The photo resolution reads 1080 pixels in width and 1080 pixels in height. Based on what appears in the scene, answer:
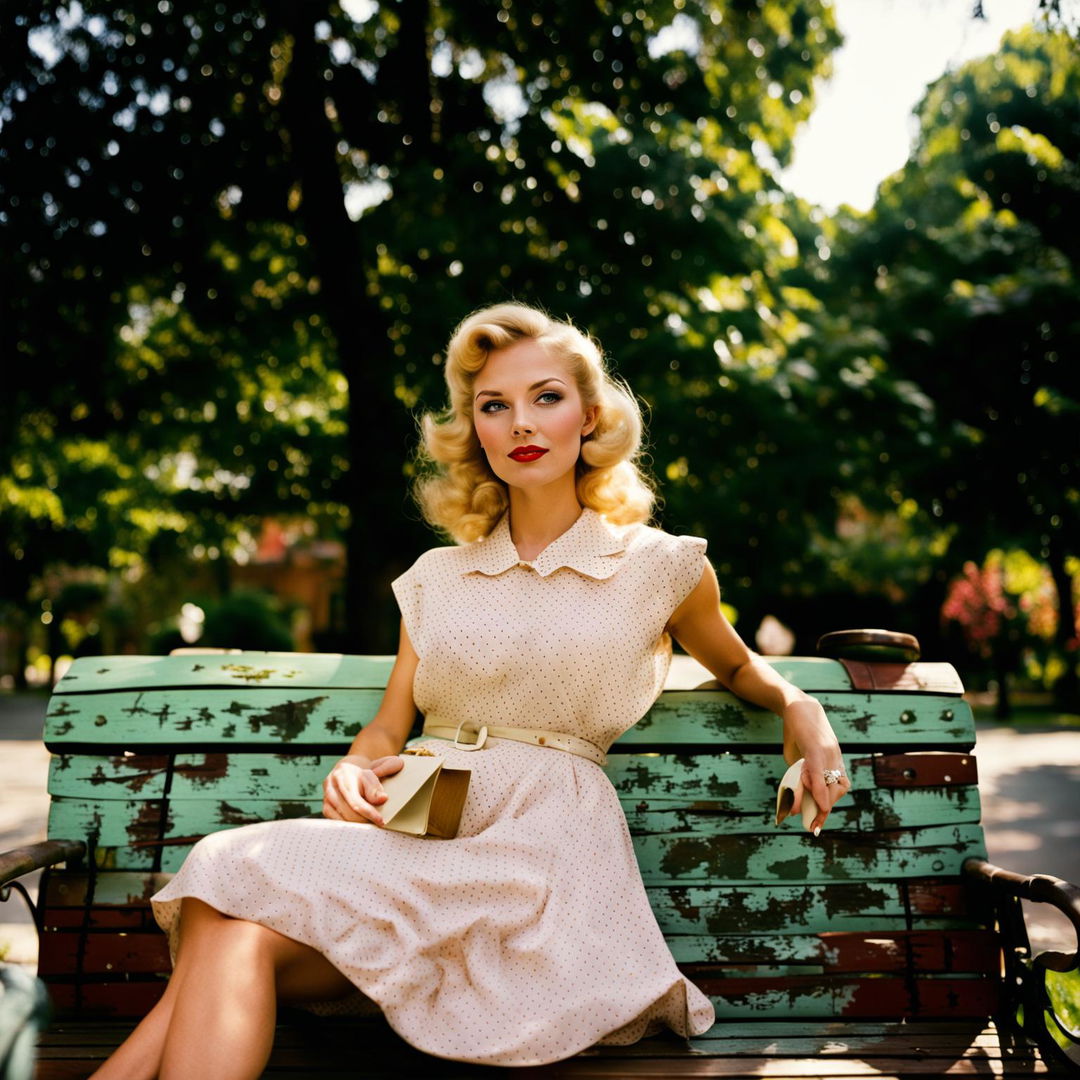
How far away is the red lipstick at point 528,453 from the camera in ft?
7.82

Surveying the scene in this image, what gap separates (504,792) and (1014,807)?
634 cm

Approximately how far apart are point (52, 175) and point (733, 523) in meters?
4.53

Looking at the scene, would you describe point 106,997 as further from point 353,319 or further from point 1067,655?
point 1067,655

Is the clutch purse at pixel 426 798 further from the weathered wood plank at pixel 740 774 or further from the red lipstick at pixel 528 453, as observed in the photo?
the red lipstick at pixel 528 453

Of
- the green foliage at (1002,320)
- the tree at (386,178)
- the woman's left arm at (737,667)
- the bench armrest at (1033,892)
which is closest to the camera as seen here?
the bench armrest at (1033,892)

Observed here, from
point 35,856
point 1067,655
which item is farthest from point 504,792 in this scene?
point 1067,655

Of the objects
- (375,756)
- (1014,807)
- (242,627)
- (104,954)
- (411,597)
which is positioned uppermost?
(411,597)

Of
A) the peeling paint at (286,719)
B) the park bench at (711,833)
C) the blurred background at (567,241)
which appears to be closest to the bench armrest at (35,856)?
the park bench at (711,833)

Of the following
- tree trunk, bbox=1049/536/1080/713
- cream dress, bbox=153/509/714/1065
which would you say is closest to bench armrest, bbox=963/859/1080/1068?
cream dress, bbox=153/509/714/1065

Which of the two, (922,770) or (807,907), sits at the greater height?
(922,770)

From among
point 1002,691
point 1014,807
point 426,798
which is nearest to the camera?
point 426,798

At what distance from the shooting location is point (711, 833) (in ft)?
8.20

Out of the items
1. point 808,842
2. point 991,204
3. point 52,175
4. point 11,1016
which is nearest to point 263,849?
point 11,1016

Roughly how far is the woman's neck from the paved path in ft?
8.96
